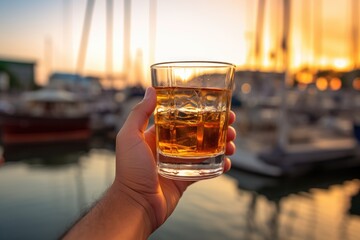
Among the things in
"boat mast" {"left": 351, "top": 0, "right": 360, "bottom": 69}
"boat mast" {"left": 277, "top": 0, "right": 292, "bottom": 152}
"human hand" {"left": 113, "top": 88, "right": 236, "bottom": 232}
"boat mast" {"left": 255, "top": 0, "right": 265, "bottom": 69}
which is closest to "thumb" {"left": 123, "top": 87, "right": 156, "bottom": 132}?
"human hand" {"left": 113, "top": 88, "right": 236, "bottom": 232}

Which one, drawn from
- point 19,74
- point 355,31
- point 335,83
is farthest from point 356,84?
point 19,74

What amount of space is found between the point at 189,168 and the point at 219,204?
6976mm

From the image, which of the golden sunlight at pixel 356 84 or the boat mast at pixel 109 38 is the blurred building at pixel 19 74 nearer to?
the boat mast at pixel 109 38

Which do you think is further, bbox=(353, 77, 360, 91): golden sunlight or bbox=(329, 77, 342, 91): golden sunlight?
bbox=(329, 77, 342, 91): golden sunlight

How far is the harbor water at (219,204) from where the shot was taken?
6.55 m

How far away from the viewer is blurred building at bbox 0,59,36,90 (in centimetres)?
5847

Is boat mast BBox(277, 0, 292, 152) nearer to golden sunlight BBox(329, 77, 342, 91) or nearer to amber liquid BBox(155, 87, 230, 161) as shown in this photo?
amber liquid BBox(155, 87, 230, 161)

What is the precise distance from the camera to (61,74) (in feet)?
119

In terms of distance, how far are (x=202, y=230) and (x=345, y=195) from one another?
519cm

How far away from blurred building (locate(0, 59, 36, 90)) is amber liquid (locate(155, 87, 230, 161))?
2342 inches

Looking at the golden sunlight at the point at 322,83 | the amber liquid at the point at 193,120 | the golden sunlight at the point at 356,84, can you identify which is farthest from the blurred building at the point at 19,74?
the amber liquid at the point at 193,120

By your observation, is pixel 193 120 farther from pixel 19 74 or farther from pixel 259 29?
pixel 19 74

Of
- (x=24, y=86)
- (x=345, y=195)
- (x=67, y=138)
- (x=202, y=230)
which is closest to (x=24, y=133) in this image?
(x=67, y=138)

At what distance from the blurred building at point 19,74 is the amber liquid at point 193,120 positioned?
59.5m
